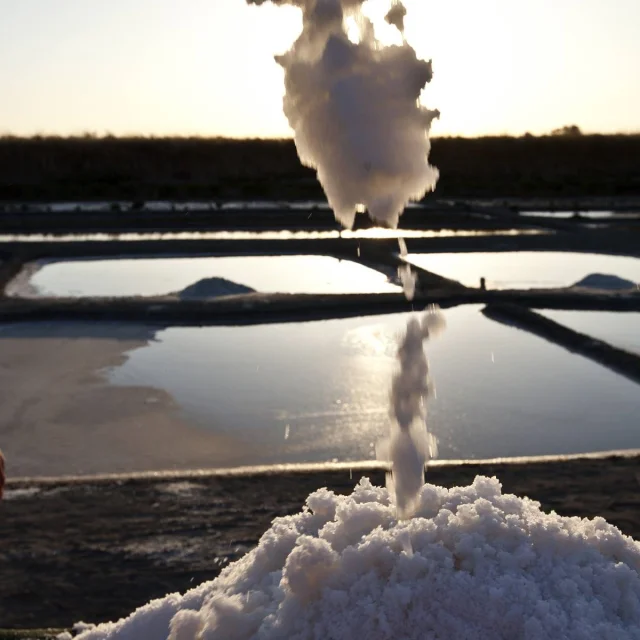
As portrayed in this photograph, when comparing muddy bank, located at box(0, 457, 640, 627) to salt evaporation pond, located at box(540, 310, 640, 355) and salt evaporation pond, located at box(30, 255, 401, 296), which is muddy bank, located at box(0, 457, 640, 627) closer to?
salt evaporation pond, located at box(540, 310, 640, 355)

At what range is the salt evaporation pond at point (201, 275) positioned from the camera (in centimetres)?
1205

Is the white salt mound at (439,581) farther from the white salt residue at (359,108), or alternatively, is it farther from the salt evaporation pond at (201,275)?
the salt evaporation pond at (201,275)

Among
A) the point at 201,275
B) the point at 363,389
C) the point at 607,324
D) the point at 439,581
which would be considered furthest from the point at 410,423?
the point at 201,275

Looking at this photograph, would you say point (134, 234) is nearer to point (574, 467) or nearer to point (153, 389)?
point (153, 389)

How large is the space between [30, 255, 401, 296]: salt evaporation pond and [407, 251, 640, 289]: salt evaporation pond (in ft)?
4.38

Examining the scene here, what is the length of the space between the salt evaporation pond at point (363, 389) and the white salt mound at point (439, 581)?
3.74 m

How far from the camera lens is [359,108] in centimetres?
163

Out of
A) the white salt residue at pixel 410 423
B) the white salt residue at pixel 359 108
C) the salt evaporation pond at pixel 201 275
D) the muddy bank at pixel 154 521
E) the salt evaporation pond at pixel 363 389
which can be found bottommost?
the salt evaporation pond at pixel 201 275

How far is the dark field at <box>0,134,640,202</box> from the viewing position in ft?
98.2

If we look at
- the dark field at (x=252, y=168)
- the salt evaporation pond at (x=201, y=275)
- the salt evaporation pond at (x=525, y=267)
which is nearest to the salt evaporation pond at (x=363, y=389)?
the salt evaporation pond at (x=201, y=275)

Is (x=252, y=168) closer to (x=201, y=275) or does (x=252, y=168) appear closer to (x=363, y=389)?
(x=201, y=275)

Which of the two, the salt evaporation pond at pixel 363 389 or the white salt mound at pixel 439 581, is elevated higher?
the white salt mound at pixel 439 581

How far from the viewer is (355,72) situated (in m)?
1.64

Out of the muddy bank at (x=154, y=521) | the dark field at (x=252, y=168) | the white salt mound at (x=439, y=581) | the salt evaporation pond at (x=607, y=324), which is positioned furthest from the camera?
the dark field at (x=252, y=168)
